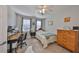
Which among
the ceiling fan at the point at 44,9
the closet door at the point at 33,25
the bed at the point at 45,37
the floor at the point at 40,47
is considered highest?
the ceiling fan at the point at 44,9

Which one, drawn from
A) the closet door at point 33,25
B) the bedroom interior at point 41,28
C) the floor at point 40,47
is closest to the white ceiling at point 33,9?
the bedroom interior at point 41,28

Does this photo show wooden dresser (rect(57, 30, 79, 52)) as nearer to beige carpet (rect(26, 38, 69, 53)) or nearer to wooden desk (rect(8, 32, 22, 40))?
beige carpet (rect(26, 38, 69, 53))

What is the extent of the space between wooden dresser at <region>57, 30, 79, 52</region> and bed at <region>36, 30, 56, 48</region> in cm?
11

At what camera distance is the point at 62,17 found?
6.19ft

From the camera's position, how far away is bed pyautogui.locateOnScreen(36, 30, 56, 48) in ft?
6.23

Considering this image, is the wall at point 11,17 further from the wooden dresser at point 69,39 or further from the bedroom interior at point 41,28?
the wooden dresser at point 69,39

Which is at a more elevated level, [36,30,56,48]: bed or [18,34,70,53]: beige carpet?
[36,30,56,48]: bed

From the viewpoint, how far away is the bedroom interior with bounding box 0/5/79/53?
1.83m

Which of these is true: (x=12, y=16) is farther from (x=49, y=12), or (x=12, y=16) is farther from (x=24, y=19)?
(x=49, y=12)

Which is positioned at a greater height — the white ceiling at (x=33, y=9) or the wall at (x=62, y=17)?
the white ceiling at (x=33, y=9)

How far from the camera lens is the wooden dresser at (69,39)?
1.82 m

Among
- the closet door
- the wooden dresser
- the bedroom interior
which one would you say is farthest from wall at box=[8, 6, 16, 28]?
the wooden dresser

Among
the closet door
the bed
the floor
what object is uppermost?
the closet door

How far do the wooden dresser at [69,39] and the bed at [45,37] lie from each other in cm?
11
